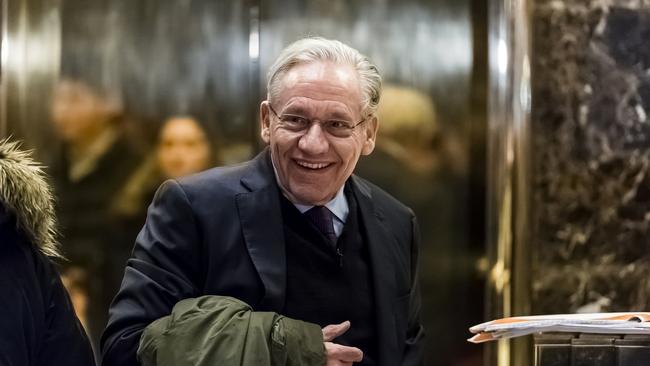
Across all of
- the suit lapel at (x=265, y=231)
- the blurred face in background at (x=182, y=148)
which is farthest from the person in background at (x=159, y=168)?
the suit lapel at (x=265, y=231)

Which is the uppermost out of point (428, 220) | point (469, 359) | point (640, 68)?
point (640, 68)

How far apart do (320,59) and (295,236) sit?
48 cm

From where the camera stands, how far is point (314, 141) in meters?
2.70

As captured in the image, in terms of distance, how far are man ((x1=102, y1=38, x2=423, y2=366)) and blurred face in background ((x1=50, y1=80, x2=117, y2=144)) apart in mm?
2333

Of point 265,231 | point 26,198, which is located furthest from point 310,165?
point 26,198

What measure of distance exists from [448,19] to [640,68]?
950mm

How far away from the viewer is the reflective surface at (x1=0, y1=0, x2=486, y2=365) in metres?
5.05

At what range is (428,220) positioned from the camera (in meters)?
5.11

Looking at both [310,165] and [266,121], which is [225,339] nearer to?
[310,165]

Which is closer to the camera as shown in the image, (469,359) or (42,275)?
(42,275)

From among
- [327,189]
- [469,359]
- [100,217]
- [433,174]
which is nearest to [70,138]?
[100,217]

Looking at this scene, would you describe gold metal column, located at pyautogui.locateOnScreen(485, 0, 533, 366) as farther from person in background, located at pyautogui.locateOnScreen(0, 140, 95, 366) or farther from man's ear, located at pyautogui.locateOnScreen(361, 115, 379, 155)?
person in background, located at pyautogui.locateOnScreen(0, 140, 95, 366)

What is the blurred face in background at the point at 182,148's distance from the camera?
5.09 m

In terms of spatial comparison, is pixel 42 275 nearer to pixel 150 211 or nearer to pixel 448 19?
pixel 150 211
